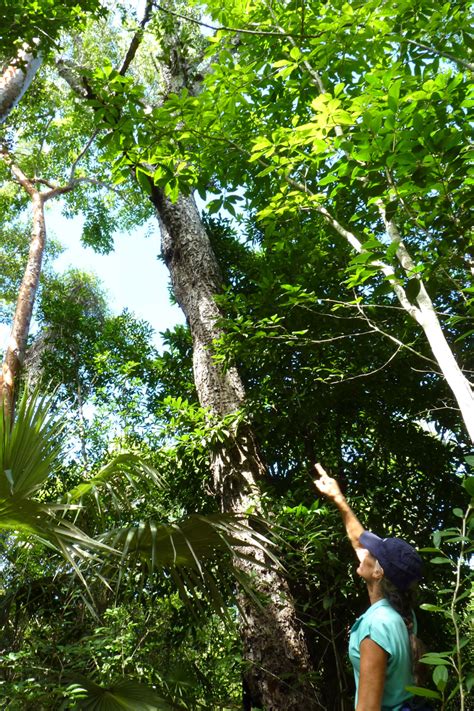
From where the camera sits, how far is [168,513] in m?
5.86

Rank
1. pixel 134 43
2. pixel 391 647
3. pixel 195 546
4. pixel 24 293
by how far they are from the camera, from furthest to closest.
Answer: pixel 24 293
pixel 134 43
pixel 195 546
pixel 391 647

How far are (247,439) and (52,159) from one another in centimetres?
1118

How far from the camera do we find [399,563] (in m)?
2.01

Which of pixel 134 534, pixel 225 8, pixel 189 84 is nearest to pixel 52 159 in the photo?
pixel 189 84

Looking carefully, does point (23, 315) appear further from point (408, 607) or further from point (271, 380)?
point (408, 607)

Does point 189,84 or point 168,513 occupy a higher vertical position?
point 189,84

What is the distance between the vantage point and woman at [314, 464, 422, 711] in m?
1.74

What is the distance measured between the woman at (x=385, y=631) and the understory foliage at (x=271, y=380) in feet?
0.45

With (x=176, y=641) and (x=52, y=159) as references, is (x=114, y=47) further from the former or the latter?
(x=176, y=641)

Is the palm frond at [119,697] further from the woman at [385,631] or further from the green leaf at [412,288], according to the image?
the green leaf at [412,288]

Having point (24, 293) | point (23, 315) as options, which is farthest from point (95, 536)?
point (24, 293)

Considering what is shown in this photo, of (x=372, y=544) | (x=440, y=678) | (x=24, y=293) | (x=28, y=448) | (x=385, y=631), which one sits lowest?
(x=440, y=678)

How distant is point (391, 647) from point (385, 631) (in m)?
0.05

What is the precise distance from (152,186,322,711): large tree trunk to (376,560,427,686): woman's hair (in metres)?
1.21
